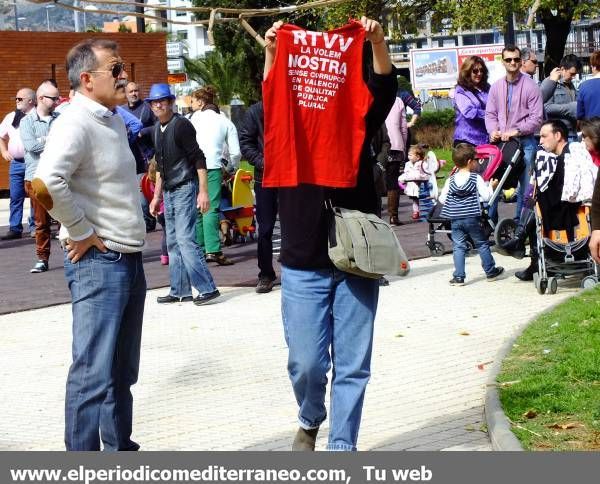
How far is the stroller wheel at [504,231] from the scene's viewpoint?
12.6m

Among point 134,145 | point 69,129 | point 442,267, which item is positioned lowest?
point 442,267

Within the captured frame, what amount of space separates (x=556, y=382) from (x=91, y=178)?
3.05 metres

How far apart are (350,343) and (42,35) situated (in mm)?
25094

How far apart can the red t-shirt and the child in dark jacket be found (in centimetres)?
649

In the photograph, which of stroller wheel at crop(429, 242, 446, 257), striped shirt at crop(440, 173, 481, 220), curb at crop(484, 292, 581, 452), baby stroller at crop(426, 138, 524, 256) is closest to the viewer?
curb at crop(484, 292, 581, 452)

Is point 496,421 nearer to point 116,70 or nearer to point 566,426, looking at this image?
point 566,426

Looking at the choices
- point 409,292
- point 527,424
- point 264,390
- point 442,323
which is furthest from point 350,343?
point 409,292

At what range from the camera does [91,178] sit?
5840 millimetres

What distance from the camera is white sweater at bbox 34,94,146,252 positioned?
569cm

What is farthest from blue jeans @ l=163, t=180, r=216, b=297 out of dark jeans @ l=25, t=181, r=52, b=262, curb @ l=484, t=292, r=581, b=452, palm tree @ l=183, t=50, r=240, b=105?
palm tree @ l=183, t=50, r=240, b=105

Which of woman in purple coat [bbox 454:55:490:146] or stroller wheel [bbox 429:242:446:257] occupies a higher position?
woman in purple coat [bbox 454:55:490:146]

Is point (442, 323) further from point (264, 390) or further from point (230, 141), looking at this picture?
point (230, 141)

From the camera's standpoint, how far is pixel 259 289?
12.4 m

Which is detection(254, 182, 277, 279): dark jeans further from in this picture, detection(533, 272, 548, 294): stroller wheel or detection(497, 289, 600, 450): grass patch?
detection(497, 289, 600, 450): grass patch
